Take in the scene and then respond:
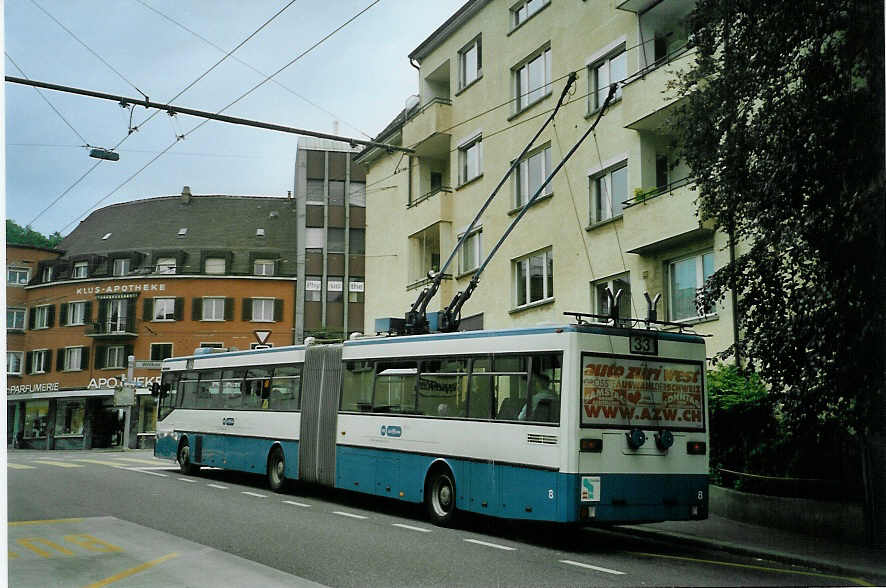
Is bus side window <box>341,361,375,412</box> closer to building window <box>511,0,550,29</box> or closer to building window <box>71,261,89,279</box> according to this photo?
building window <box>71,261,89,279</box>

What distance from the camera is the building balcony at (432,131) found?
16688 mm

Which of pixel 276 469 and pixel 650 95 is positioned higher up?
pixel 650 95

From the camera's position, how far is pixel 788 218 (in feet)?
34.6

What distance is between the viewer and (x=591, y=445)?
11.4m

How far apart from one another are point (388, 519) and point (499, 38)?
28.2 ft

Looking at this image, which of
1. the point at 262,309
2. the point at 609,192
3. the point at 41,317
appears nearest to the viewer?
the point at 41,317

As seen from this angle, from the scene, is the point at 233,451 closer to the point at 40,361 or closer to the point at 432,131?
the point at 432,131

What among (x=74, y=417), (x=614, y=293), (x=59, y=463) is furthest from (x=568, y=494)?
(x=59, y=463)

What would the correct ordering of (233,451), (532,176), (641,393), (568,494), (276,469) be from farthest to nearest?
(233,451) < (276,469) < (532,176) < (641,393) < (568,494)

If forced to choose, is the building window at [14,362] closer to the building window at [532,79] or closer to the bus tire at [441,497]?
the bus tire at [441,497]

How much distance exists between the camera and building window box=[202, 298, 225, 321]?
2438cm

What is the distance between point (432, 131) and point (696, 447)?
773 cm

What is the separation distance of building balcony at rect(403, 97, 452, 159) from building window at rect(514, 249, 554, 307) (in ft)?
7.75

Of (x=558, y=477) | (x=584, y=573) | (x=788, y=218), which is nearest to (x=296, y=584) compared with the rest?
(x=584, y=573)
